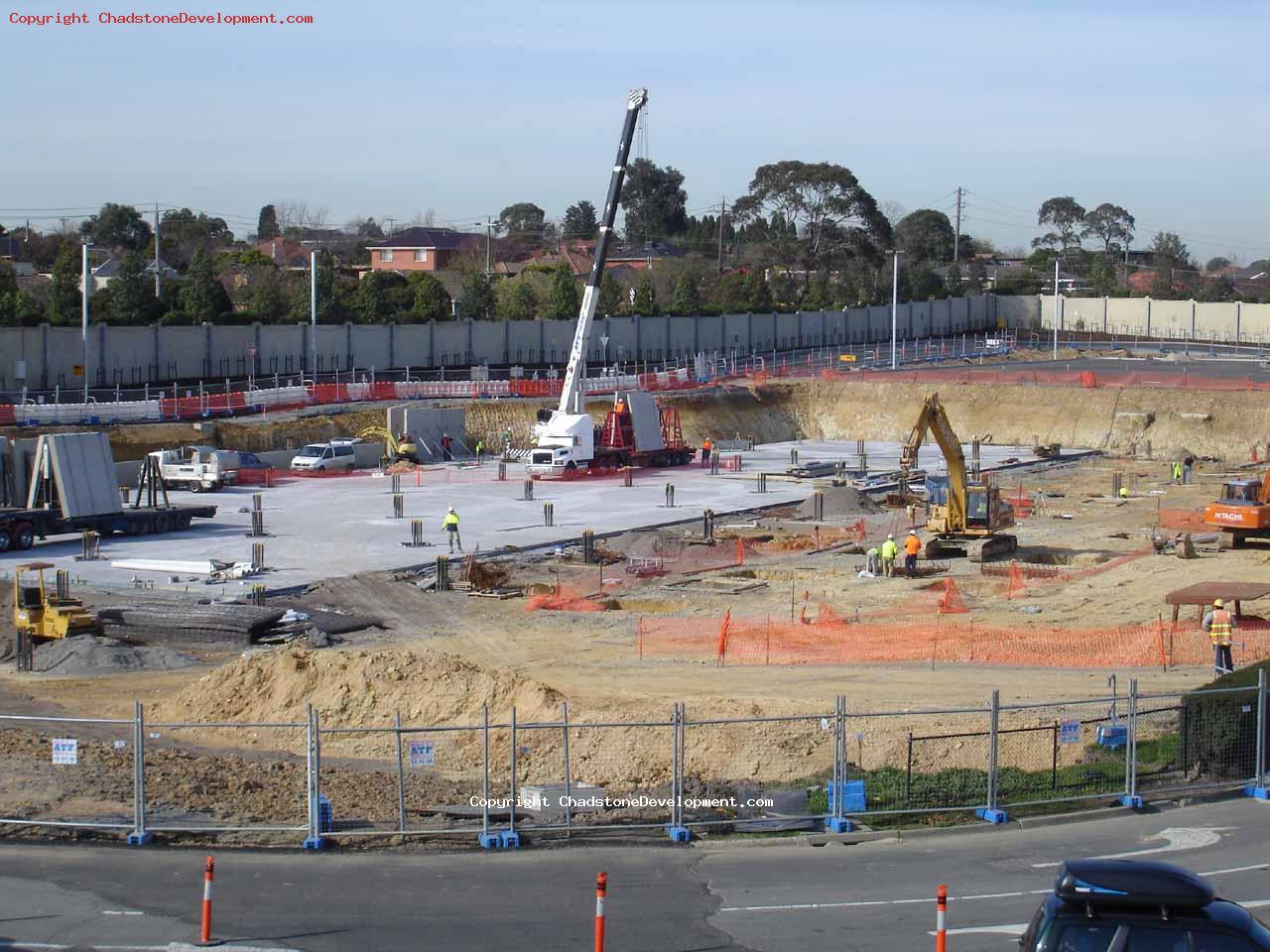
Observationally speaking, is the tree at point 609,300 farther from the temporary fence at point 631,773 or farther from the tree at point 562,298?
the temporary fence at point 631,773

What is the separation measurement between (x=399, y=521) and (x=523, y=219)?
13996 centimetres

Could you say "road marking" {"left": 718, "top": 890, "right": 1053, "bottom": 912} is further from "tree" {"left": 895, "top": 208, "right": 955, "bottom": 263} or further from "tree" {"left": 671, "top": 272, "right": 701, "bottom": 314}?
"tree" {"left": 895, "top": 208, "right": 955, "bottom": 263}

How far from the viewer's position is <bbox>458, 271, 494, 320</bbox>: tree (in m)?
93.2

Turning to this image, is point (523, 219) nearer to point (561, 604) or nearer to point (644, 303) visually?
point (644, 303)

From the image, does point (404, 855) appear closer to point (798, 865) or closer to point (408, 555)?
point (798, 865)

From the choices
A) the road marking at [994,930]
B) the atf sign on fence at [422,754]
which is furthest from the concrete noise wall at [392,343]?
the road marking at [994,930]

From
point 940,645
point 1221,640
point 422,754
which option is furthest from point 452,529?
point 422,754

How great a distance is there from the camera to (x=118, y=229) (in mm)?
129500

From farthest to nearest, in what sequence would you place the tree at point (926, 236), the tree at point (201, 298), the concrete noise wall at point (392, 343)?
the tree at point (926, 236), the tree at point (201, 298), the concrete noise wall at point (392, 343)

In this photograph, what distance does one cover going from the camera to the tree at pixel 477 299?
93.2 meters

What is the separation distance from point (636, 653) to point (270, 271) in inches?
3029

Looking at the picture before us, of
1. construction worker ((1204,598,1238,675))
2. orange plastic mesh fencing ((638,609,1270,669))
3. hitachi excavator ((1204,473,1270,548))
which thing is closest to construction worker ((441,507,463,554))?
Answer: orange plastic mesh fencing ((638,609,1270,669))

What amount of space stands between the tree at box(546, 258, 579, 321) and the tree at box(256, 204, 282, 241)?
296ft

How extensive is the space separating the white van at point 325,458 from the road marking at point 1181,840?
44.1m
